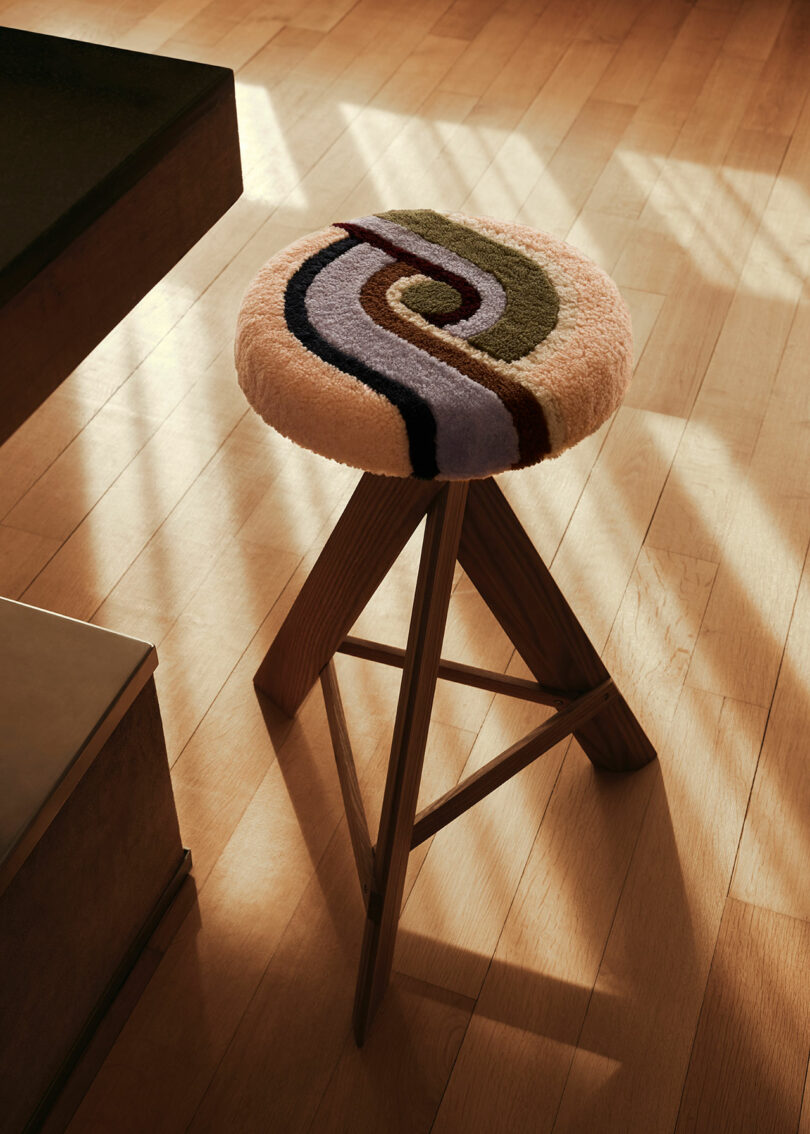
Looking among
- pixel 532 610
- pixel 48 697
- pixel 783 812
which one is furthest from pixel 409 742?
pixel 783 812

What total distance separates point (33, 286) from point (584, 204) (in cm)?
199

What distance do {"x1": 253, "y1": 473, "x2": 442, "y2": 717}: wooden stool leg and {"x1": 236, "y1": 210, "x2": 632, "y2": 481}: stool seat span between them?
6.4 inches

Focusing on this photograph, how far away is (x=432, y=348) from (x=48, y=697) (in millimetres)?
454

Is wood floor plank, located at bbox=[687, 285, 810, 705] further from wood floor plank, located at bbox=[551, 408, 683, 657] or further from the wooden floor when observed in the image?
wood floor plank, located at bbox=[551, 408, 683, 657]

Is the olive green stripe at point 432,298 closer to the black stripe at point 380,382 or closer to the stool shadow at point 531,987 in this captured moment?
the black stripe at point 380,382

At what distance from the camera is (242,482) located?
71.1 inches

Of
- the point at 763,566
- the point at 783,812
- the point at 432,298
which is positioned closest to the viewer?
the point at 432,298

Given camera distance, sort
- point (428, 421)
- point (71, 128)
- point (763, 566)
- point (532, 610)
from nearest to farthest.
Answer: point (71, 128), point (428, 421), point (532, 610), point (763, 566)

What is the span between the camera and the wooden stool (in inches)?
35.2

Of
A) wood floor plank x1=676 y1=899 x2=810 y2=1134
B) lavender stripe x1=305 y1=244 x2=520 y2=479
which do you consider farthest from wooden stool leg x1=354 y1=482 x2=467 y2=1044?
wood floor plank x1=676 y1=899 x2=810 y2=1134

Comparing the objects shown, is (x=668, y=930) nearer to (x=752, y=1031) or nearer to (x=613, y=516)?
(x=752, y=1031)

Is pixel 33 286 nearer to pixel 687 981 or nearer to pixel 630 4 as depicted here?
pixel 687 981

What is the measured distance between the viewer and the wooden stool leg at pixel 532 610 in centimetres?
113

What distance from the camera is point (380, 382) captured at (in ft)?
2.95
